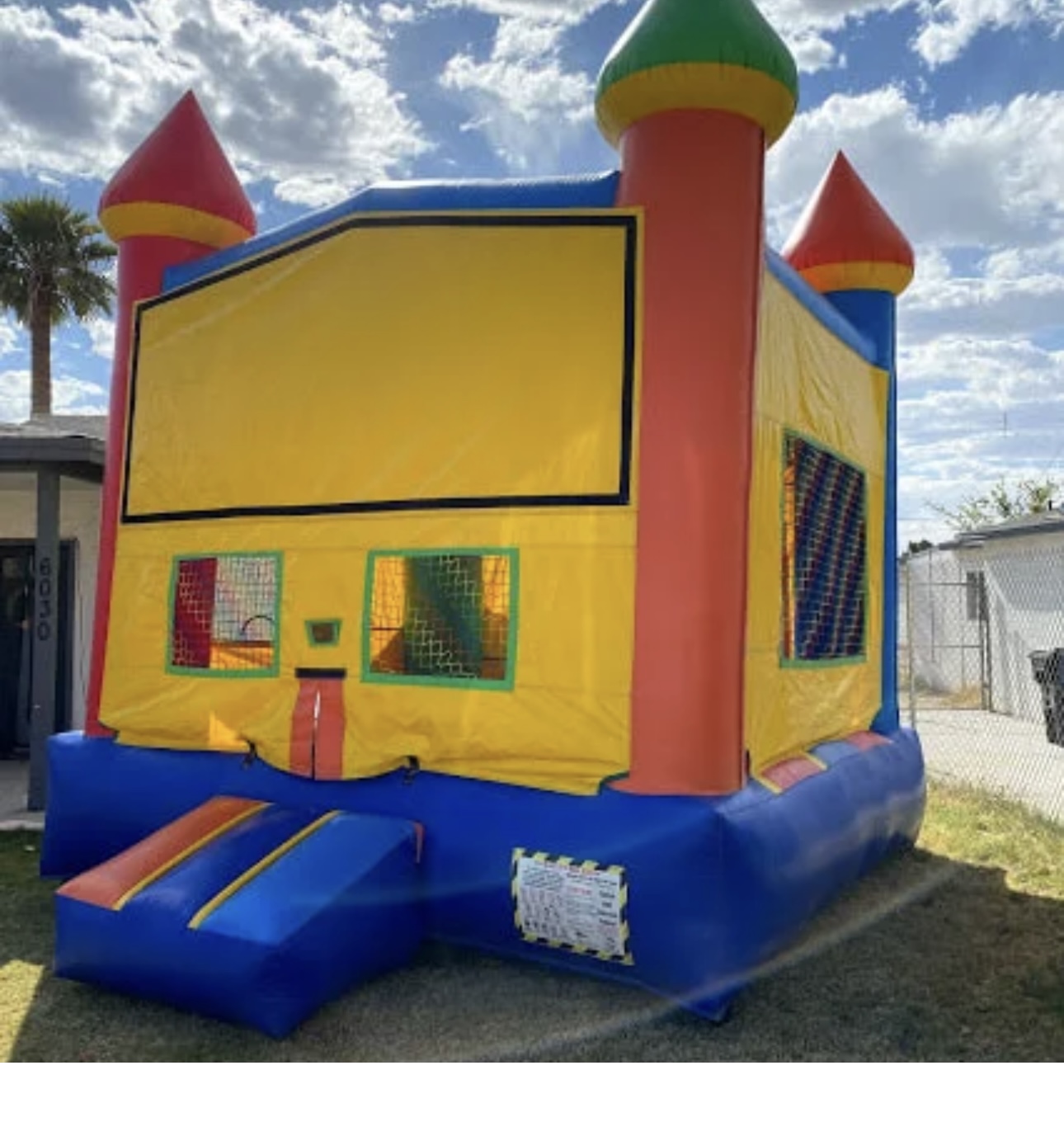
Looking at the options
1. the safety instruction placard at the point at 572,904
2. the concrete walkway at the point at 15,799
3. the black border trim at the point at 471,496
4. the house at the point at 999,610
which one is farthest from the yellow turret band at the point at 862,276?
the concrete walkway at the point at 15,799

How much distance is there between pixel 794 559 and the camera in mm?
4848

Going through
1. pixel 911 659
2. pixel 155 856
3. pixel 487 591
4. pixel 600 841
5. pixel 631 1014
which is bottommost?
pixel 631 1014

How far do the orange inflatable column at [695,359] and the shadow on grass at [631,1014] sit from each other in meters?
0.81

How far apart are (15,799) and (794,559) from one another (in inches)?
221

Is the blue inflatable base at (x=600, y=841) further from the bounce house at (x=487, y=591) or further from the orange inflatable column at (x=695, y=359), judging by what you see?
the orange inflatable column at (x=695, y=359)

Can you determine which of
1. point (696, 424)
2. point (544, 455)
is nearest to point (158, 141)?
point (544, 455)

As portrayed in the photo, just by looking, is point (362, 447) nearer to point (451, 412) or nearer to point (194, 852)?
point (451, 412)

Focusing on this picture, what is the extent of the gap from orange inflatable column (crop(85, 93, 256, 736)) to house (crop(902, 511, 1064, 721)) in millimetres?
7395

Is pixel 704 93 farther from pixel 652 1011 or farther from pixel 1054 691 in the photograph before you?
pixel 1054 691

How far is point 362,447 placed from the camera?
4453 millimetres

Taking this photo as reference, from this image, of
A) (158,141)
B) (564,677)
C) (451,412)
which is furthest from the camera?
(158,141)

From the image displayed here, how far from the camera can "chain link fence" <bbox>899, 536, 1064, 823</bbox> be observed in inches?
356

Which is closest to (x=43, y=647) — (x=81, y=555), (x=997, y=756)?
(x=81, y=555)

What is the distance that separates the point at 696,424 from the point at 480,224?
1293 mm
